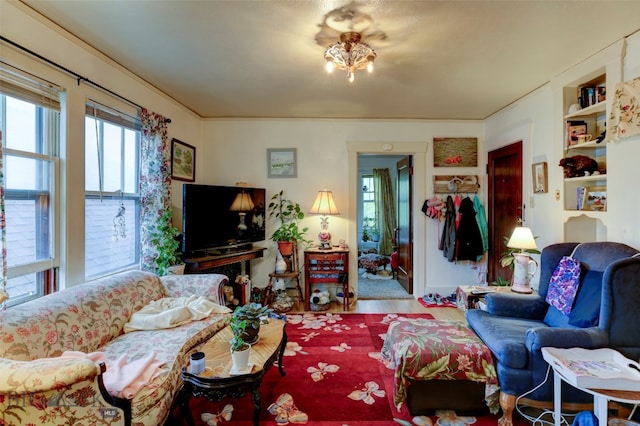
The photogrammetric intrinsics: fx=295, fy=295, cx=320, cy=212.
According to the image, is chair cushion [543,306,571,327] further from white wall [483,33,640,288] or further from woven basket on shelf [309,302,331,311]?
woven basket on shelf [309,302,331,311]

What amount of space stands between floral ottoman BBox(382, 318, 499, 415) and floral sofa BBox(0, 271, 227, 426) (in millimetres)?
1338

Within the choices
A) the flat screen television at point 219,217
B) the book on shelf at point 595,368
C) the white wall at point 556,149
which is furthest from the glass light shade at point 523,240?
the flat screen television at point 219,217

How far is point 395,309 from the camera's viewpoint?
369 cm

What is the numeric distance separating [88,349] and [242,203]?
2.15 metres

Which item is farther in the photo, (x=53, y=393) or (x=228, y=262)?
(x=228, y=262)

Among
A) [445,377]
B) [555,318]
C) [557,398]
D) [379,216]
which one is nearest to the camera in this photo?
[557,398]

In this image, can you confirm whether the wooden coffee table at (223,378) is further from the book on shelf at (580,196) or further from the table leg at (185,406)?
the book on shelf at (580,196)

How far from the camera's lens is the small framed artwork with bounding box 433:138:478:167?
13.3 ft

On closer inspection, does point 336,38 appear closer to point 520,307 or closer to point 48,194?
point 48,194

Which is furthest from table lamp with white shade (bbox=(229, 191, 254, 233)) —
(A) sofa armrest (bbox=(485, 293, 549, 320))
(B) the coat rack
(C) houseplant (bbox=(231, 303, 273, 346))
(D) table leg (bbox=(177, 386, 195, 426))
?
(A) sofa armrest (bbox=(485, 293, 549, 320))

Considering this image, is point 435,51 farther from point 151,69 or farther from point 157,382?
point 157,382

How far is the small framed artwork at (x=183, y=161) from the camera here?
335 centimetres

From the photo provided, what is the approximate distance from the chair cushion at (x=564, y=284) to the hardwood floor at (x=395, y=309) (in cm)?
140

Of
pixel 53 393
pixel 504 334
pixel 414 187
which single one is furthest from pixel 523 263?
pixel 53 393
